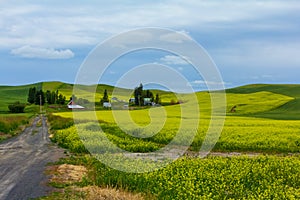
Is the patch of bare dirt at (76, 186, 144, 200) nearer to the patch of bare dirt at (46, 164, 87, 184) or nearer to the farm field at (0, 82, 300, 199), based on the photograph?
the farm field at (0, 82, 300, 199)

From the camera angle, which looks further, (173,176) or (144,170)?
(144,170)

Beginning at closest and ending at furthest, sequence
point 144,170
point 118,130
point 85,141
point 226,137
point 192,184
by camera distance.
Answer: point 192,184 → point 144,170 → point 85,141 → point 226,137 → point 118,130

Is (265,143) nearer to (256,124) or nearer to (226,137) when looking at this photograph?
(226,137)

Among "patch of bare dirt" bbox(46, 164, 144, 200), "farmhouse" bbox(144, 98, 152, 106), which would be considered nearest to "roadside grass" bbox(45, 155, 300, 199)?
"patch of bare dirt" bbox(46, 164, 144, 200)

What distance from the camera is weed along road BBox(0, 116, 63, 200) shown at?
671 inches

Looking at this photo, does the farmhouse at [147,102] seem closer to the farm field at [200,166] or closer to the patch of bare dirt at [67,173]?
the farm field at [200,166]

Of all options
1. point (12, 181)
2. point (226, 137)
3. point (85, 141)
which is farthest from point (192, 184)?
point (226, 137)

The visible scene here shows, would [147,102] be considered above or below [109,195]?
above

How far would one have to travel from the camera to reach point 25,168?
22.8 metres

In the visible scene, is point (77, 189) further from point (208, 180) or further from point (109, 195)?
point (208, 180)

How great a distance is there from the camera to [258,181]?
17.1 m

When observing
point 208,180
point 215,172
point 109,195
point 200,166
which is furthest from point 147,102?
point 109,195

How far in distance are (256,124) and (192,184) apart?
31970 mm

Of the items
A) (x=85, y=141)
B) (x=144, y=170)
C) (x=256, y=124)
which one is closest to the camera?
(x=144, y=170)
